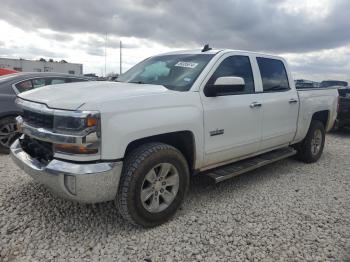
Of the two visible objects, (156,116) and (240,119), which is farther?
(240,119)

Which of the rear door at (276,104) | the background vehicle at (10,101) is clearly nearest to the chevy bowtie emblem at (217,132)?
the rear door at (276,104)

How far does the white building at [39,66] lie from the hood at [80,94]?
37.1 m

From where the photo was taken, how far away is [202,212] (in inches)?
137

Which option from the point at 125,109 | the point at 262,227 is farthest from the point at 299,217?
the point at 125,109

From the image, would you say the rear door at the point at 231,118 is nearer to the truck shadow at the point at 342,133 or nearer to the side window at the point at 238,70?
the side window at the point at 238,70

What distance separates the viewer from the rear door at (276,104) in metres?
4.29

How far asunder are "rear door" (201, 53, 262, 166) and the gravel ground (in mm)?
610

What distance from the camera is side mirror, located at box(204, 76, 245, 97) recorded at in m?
3.30

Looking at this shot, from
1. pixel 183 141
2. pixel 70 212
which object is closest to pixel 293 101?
pixel 183 141

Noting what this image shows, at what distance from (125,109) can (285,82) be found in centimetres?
317

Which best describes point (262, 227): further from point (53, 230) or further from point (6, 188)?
point (6, 188)

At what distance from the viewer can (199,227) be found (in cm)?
313

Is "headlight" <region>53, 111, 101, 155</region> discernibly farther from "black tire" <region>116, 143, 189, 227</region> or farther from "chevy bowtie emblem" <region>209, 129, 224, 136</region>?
"chevy bowtie emblem" <region>209, 129, 224, 136</region>

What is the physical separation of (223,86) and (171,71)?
2.52ft
